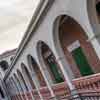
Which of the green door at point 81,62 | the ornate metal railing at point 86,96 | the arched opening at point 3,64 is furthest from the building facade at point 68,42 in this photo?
the arched opening at point 3,64

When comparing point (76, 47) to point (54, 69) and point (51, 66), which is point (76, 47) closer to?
point (54, 69)

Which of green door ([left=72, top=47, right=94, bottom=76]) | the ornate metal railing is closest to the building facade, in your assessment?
green door ([left=72, top=47, right=94, bottom=76])

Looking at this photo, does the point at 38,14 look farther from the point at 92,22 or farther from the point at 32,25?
the point at 92,22

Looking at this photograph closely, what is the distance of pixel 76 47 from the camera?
551 inches

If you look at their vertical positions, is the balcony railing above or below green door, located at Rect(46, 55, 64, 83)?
below

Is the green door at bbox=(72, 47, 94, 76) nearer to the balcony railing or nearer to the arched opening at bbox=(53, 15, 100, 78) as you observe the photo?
the arched opening at bbox=(53, 15, 100, 78)

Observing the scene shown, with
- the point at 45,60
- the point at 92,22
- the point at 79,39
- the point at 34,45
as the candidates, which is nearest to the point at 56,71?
the point at 45,60

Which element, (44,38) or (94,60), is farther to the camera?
(44,38)

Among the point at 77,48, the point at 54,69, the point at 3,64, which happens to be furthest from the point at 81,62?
the point at 3,64

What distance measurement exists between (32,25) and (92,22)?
7.20 meters

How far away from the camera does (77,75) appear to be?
14703 millimetres

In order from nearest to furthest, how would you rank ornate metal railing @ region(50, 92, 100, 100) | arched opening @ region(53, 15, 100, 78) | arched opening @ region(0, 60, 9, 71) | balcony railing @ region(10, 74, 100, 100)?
1. balcony railing @ region(10, 74, 100, 100)
2. ornate metal railing @ region(50, 92, 100, 100)
3. arched opening @ region(53, 15, 100, 78)
4. arched opening @ region(0, 60, 9, 71)

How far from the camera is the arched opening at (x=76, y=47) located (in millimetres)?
13047

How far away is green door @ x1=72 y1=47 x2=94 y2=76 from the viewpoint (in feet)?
44.6
